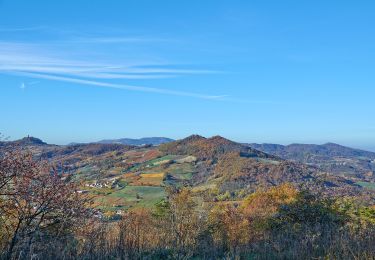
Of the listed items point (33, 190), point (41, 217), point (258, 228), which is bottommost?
point (258, 228)

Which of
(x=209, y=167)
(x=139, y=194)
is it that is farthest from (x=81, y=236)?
(x=209, y=167)

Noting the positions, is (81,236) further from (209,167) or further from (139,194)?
(209,167)

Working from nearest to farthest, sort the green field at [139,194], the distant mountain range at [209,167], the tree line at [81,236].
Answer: the tree line at [81,236]
the green field at [139,194]
the distant mountain range at [209,167]

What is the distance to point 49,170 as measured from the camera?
7.68 meters

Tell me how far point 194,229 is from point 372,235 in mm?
4627

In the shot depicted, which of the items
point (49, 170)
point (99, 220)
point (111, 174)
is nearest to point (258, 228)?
point (99, 220)

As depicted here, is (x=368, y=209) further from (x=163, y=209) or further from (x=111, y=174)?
(x=111, y=174)

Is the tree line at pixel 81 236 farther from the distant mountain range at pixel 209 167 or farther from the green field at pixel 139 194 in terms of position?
the distant mountain range at pixel 209 167


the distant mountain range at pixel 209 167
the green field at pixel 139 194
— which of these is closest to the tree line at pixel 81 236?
the green field at pixel 139 194

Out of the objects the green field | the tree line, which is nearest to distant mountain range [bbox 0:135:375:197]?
the green field

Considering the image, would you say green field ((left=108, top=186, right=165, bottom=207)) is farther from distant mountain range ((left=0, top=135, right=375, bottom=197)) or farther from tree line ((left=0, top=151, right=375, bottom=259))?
tree line ((left=0, top=151, right=375, bottom=259))

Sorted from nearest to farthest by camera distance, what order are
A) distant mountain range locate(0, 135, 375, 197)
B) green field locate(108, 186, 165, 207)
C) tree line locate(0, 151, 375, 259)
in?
tree line locate(0, 151, 375, 259) → green field locate(108, 186, 165, 207) → distant mountain range locate(0, 135, 375, 197)

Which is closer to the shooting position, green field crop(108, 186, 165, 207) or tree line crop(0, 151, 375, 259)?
tree line crop(0, 151, 375, 259)

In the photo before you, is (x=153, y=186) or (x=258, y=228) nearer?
(x=258, y=228)
